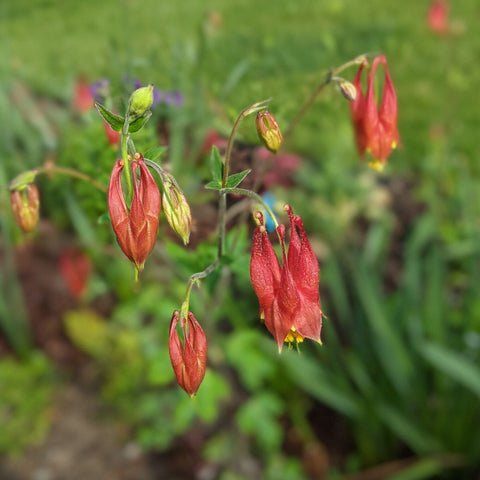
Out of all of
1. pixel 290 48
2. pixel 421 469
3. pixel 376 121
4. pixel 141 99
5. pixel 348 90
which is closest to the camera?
pixel 141 99

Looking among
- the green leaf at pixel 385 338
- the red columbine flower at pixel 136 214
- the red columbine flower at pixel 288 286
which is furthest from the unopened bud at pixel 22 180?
the green leaf at pixel 385 338

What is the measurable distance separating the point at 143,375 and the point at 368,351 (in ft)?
2.95

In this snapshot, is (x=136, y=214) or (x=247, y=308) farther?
(x=247, y=308)

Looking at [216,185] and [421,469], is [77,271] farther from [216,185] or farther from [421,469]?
[216,185]

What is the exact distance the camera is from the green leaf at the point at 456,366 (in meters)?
2.04

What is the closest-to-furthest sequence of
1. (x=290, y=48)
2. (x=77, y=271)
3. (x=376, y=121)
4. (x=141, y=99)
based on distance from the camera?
(x=141, y=99) < (x=376, y=121) < (x=290, y=48) < (x=77, y=271)

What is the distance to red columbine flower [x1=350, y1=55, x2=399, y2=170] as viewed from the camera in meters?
1.32

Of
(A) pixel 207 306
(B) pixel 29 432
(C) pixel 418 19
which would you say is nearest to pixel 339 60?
(A) pixel 207 306

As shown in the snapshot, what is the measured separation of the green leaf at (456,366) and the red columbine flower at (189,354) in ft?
4.18

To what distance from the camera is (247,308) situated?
2.77 metres

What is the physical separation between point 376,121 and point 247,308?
1549mm

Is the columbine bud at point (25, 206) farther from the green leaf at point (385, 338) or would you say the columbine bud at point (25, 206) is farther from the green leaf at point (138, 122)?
the green leaf at point (385, 338)

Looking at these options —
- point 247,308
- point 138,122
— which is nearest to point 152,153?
point 138,122

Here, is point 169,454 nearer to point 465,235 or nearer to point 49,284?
point 49,284
